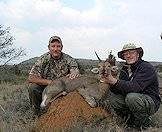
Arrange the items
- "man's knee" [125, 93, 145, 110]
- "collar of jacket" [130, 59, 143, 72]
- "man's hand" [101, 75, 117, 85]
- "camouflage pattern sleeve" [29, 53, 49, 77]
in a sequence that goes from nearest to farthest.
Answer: "man's knee" [125, 93, 145, 110] → "man's hand" [101, 75, 117, 85] → "collar of jacket" [130, 59, 143, 72] → "camouflage pattern sleeve" [29, 53, 49, 77]

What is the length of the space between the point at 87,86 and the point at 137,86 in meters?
1.46

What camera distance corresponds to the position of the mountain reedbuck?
345 inches

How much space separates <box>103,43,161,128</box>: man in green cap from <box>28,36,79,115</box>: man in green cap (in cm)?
139

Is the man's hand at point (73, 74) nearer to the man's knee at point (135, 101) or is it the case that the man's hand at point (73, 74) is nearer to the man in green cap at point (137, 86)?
the man in green cap at point (137, 86)

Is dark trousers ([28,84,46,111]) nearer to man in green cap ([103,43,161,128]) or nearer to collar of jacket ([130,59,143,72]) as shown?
man in green cap ([103,43,161,128])

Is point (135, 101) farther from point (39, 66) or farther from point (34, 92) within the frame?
point (39, 66)

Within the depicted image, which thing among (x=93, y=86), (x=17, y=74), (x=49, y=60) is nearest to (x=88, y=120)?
(x=93, y=86)

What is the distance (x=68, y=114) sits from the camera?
26.5 ft

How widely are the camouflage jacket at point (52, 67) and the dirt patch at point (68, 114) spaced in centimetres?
113

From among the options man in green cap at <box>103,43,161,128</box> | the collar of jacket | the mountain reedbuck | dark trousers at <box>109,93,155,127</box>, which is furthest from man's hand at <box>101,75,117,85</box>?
the collar of jacket

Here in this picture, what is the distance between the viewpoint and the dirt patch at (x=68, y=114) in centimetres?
780

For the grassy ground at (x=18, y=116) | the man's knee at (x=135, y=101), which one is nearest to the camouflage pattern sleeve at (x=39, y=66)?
the grassy ground at (x=18, y=116)

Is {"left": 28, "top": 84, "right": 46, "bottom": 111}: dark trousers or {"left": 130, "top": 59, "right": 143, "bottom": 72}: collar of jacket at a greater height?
{"left": 130, "top": 59, "right": 143, "bottom": 72}: collar of jacket

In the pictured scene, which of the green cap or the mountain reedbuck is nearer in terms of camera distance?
the green cap
